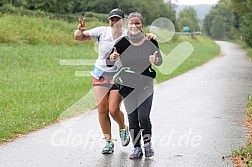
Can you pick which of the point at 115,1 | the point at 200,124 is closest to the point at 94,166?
the point at 200,124

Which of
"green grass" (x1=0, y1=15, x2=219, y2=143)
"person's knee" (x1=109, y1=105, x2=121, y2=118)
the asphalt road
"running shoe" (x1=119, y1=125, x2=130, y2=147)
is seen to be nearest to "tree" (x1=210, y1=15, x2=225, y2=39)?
"green grass" (x1=0, y1=15, x2=219, y2=143)

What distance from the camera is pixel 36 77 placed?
1934 centimetres

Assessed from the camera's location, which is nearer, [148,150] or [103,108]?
[148,150]

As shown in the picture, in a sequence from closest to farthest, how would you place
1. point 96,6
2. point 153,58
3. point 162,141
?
1. point 153,58
2. point 162,141
3. point 96,6

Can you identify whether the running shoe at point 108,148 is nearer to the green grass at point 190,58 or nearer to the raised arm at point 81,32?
the raised arm at point 81,32

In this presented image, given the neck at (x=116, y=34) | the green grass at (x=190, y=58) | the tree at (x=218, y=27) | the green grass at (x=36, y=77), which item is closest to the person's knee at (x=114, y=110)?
the neck at (x=116, y=34)

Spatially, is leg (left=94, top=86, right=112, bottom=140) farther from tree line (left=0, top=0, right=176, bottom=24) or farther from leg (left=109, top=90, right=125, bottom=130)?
tree line (left=0, top=0, right=176, bottom=24)

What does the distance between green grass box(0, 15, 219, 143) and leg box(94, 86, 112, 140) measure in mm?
1836

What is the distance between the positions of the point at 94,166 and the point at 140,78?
4.27 ft

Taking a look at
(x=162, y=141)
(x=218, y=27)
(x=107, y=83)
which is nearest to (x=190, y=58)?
(x=162, y=141)

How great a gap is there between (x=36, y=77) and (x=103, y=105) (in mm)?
12295

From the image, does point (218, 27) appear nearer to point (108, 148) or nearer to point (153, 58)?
point (108, 148)

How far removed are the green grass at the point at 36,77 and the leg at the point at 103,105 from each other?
184cm

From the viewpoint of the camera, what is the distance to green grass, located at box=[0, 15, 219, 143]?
418 inches
